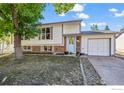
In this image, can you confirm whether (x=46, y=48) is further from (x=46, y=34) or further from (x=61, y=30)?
(x=61, y=30)

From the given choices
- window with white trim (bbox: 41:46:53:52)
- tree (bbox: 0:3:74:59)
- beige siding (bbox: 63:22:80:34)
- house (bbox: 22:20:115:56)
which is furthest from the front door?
tree (bbox: 0:3:74:59)

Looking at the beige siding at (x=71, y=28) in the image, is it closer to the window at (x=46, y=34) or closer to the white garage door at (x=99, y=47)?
the window at (x=46, y=34)

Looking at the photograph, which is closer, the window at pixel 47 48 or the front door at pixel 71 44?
the front door at pixel 71 44

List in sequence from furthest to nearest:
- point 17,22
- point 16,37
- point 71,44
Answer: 1. point 71,44
2. point 16,37
3. point 17,22

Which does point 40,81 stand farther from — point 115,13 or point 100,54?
point 100,54

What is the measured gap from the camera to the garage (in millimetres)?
16438

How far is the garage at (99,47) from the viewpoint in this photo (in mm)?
16438

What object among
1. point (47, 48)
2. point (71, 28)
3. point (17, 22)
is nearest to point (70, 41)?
point (71, 28)

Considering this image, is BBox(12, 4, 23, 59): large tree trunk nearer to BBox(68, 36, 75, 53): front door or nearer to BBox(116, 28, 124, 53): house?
BBox(68, 36, 75, 53): front door

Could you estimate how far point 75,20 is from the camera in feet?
56.4

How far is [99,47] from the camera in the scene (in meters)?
16.6

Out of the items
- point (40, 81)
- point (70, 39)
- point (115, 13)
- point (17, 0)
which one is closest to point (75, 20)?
point (70, 39)

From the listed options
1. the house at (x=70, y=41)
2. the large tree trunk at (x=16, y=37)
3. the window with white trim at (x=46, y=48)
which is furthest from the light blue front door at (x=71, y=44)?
the large tree trunk at (x=16, y=37)

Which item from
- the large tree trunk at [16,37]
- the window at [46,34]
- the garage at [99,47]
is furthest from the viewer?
the window at [46,34]
